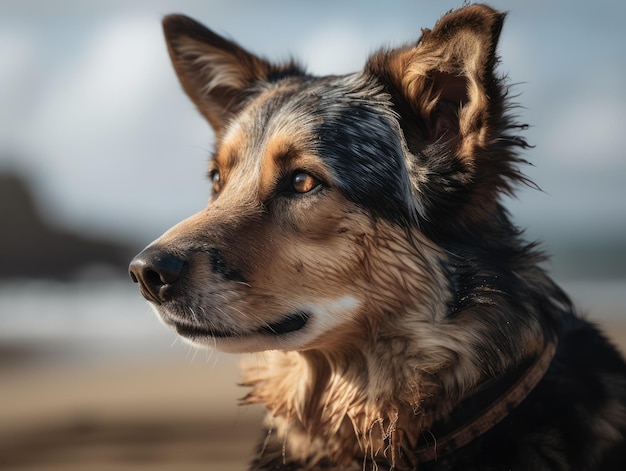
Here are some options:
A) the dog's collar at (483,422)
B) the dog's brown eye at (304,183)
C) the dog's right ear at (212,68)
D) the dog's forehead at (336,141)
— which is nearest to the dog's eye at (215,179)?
the dog's forehead at (336,141)

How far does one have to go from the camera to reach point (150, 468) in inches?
269

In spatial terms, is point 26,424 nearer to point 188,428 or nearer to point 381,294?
point 188,428

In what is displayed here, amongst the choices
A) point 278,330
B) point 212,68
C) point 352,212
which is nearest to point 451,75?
point 352,212

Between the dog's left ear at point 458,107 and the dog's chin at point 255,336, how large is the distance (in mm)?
828

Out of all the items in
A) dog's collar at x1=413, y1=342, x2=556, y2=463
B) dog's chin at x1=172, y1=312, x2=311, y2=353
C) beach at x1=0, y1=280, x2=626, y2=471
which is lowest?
beach at x1=0, y1=280, x2=626, y2=471

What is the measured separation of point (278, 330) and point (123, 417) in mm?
6099

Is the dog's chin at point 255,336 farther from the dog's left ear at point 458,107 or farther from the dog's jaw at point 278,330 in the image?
the dog's left ear at point 458,107

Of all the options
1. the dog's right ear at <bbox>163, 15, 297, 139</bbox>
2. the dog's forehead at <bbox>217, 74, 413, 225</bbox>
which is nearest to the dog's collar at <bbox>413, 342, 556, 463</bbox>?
the dog's forehead at <bbox>217, 74, 413, 225</bbox>

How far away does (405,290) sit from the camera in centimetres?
340

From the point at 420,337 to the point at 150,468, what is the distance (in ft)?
13.9

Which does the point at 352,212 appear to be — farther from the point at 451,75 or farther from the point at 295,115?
the point at 451,75

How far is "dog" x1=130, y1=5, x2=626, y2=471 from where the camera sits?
321 centimetres

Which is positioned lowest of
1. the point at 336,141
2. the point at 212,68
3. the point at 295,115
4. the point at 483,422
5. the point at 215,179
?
the point at 483,422

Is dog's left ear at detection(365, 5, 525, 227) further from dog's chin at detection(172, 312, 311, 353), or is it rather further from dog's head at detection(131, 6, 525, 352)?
dog's chin at detection(172, 312, 311, 353)
